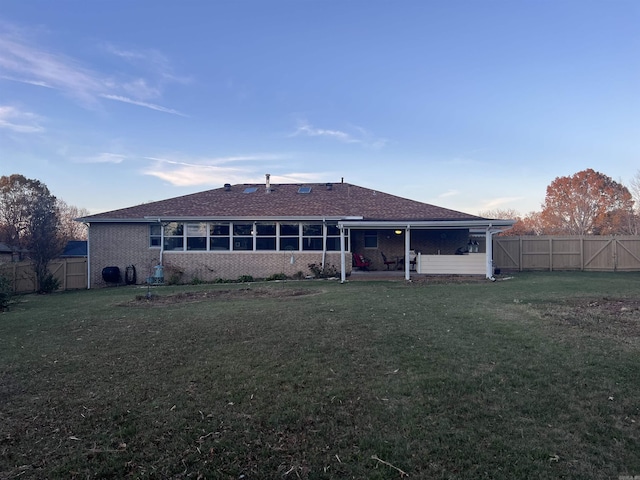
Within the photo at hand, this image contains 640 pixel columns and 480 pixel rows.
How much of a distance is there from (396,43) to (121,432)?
1324 centimetres

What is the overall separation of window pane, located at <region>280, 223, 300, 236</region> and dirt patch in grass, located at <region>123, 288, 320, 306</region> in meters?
5.15

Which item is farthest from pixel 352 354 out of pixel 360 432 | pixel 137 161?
pixel 137 161

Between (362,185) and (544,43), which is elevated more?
(544,43)

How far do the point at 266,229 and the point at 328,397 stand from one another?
15193 millimetres

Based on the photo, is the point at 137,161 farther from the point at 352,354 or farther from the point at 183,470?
the point at 183,470

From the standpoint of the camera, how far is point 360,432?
3.29m

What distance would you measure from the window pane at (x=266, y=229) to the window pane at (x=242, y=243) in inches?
22.1

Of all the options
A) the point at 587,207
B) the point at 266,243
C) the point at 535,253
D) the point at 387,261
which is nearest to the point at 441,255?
the point at 387,261

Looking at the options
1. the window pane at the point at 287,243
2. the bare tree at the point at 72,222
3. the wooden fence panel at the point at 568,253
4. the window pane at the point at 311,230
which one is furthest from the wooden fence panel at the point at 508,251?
the bare tree at the point at 72,222

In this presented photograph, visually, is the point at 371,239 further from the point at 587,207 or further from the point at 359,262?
the point at 587,207

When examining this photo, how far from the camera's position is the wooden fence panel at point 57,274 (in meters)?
16.3

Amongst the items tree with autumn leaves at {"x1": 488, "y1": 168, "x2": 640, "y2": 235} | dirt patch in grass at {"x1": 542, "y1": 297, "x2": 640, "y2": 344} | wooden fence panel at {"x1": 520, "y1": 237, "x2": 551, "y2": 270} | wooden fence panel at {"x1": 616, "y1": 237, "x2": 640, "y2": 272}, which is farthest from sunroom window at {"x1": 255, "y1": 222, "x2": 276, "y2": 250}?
tree with autumn leaves at {"x1": 488, "y1": 168, "x2": 640, "y2": 235}

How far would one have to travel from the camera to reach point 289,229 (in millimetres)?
18750

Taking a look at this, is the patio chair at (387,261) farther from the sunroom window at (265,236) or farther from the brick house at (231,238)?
the sunroom window at (265,236)
